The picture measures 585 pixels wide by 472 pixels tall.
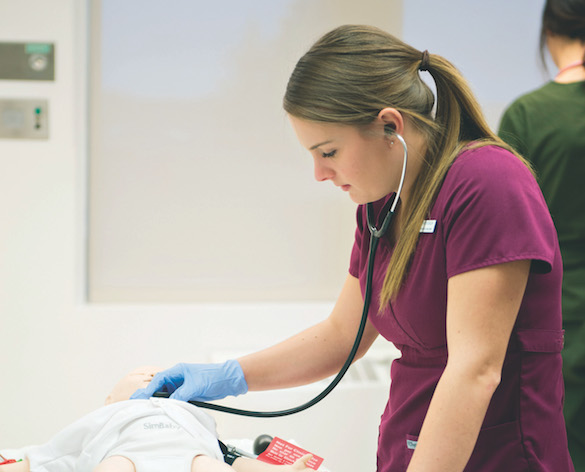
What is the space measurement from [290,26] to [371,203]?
157 cm

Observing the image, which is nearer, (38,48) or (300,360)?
(300,360)

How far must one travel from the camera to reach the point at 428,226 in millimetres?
1091

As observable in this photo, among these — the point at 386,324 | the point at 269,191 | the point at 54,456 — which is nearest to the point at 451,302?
the point at 386,324

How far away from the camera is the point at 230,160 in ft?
8.65

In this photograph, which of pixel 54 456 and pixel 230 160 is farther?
pixel 230 160

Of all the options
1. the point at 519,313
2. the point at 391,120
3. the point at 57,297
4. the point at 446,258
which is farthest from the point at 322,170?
the point at 57,297

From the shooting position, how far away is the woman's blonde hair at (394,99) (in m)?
1.08

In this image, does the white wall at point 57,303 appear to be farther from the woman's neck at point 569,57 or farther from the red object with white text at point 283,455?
the woman's neck at point 569,57

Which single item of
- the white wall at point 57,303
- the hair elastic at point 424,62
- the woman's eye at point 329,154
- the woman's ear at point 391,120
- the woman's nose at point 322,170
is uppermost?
the hair elastic at point 424,62

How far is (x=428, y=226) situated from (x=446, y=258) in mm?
69

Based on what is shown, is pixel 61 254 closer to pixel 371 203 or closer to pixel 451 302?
pixel 371 203

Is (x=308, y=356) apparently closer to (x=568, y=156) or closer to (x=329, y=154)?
(x=329, y=154)

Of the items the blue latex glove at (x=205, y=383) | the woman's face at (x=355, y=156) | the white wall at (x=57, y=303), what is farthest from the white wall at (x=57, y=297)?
the woman's face at (x=355, y=156)

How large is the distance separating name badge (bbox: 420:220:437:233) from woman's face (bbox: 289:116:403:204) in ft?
0.38
